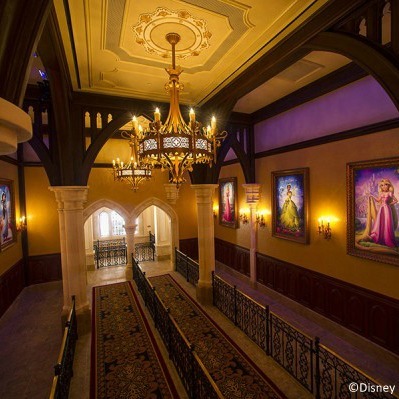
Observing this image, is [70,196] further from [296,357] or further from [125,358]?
[296,357]

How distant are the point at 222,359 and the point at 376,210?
4.40 metres

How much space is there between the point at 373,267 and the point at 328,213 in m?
1.54

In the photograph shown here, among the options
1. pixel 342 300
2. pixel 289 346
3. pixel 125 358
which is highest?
pixel 342 300

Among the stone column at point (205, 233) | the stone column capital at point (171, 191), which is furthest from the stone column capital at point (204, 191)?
the stone column capital at point (171, 191)

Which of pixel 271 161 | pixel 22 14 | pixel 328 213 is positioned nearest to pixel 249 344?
pixel 328 213

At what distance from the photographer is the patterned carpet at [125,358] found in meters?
4.46

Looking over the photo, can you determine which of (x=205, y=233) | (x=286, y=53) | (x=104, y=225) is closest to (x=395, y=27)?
(x=286, y=53)

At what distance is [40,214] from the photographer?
983 centimetres

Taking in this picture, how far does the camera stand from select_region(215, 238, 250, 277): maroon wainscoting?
10188 millimetres

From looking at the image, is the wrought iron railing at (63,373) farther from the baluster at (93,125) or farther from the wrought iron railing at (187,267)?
the wrought iron railing at (187,267)

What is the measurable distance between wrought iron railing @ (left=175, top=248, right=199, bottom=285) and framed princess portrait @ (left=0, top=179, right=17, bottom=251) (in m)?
5.92

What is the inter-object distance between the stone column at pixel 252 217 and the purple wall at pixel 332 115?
140 cm

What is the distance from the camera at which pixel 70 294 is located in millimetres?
6164

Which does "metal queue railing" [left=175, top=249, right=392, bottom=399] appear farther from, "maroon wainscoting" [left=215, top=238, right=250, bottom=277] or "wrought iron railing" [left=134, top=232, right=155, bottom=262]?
"wrought iron railing" [left=134, top=232, right=155, bottom=262]
